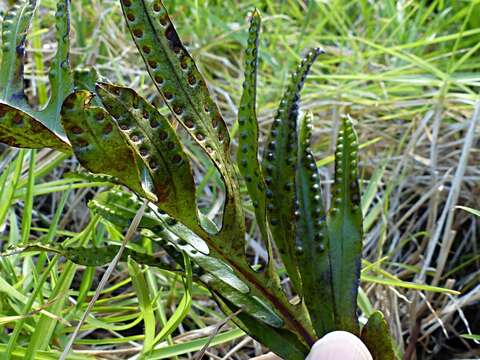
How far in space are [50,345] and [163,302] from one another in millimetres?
218

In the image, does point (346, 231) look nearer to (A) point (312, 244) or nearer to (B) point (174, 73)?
(A) point (312, 244)

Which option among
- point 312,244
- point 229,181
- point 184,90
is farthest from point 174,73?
point 312,244

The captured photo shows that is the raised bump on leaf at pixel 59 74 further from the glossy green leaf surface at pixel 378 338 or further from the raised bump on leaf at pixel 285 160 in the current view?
the glossy green leaf surface at pixel 378 338

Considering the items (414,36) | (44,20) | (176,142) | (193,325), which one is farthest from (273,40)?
(176,142)

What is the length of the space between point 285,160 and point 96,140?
8.4 inches

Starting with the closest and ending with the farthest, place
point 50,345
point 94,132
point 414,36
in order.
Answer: point 94,132, point 50,345, point 414,36

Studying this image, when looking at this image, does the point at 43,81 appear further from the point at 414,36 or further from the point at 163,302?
the point at 414,36

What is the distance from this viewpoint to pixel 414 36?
1.81 m

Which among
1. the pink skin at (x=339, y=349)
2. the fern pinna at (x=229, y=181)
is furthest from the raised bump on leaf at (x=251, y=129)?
the pink skin at (x=339, y=349)

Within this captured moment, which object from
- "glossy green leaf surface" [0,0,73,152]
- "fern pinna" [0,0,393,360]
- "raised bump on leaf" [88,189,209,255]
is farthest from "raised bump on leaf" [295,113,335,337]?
"glossy green leaf surface" [0,0,73,152]

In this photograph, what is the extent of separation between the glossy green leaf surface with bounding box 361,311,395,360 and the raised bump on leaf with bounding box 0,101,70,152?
34cm

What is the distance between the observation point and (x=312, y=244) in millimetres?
762

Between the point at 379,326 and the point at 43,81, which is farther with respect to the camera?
the point at 43,81

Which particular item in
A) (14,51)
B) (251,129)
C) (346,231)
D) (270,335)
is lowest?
(270,335)
